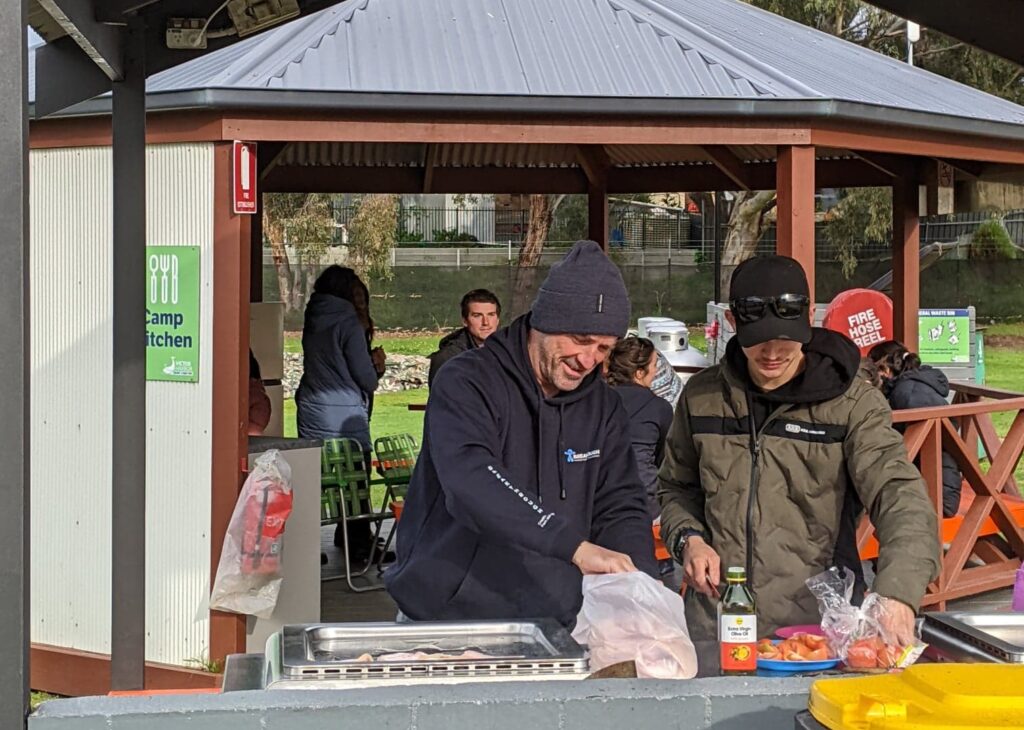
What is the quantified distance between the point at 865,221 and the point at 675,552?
2996cm

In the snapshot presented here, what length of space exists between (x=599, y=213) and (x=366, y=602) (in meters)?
5.03

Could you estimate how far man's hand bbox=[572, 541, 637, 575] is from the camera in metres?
3.17

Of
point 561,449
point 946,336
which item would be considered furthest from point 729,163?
point 561,449

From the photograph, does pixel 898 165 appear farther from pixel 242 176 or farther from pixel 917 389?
pixel 242 176

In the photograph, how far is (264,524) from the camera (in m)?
6.53

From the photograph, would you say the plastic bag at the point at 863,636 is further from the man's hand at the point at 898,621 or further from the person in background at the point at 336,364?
the person in background at the point at 336,364

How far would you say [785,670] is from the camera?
3.07 metres

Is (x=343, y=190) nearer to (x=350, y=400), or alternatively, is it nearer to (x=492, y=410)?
(x=350, y=400)

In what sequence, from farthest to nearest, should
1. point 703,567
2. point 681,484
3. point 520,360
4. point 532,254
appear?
point 532,254 → point 681,484 → point 703,567 → point 520,360

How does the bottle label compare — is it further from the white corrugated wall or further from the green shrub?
the green shrub

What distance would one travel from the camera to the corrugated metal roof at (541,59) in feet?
21.3

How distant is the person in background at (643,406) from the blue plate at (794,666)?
9.82ft

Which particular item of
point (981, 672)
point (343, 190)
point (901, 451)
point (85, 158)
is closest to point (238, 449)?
point (85, 158)

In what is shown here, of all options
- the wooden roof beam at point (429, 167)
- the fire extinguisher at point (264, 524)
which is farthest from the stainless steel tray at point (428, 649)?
the wooden roof beam at point (429, 167)
